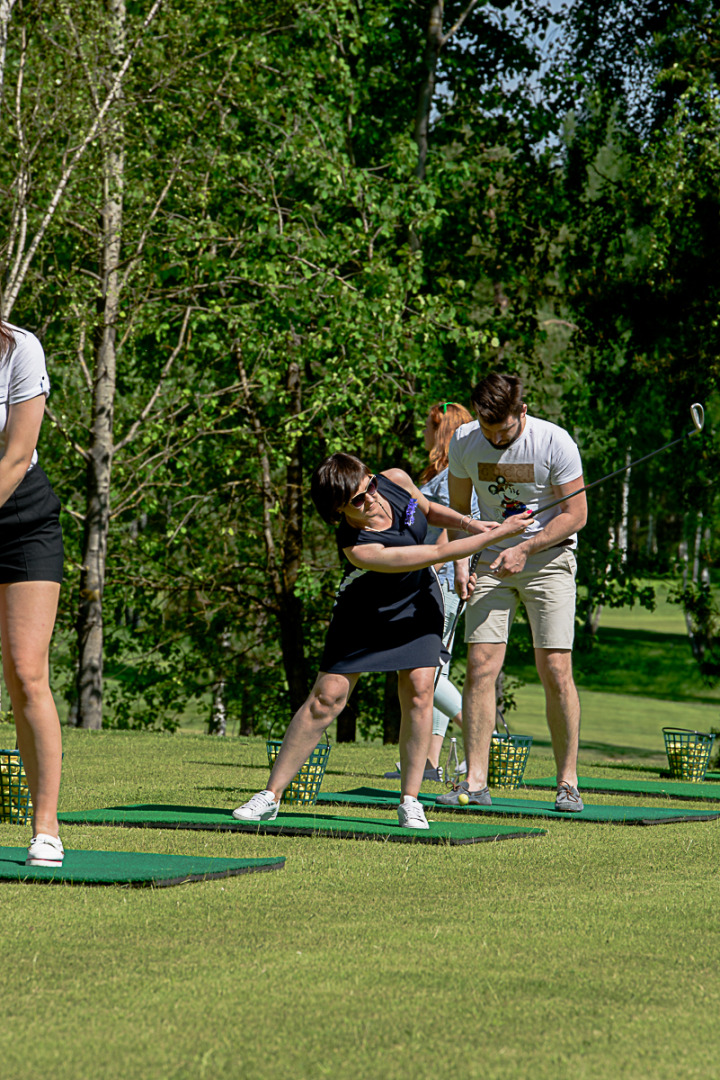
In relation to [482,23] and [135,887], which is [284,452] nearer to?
[482,23]

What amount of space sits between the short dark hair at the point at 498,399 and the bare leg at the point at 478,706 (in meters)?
1.15

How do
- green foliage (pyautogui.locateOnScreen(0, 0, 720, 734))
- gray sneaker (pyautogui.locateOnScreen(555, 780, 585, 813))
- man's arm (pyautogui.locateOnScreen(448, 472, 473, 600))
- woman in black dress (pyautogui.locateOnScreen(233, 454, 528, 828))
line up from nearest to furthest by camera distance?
woman in black dress (pyautogui.locateOnScreen(233, 454, 528, 828)) → gray sneaker (pyautogui.locateOnScreen(555, 780, 585, 813)) → man's arm (pyautogui.locateOnScreen(448, 472, 473, 600)) → green foliage (pyautogui.locateOnScreen(0, 0, 720, 734))

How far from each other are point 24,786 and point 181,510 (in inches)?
490

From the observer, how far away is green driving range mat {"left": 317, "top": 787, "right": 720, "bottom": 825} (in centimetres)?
579

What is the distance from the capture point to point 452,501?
636 cm

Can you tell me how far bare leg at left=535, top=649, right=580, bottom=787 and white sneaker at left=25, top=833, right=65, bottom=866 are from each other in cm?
277

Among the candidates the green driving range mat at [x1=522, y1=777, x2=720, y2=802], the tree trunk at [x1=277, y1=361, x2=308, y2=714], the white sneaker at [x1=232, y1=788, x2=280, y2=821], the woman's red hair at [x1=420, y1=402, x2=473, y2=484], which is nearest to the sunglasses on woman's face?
the white sneaker at [x1=232, y1=788, x2=280, y2=821]

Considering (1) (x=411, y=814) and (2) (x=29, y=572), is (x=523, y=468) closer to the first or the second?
(1) (x=411, y=814)

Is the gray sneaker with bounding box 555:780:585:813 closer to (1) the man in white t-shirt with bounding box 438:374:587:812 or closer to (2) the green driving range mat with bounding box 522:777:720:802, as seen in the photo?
(1) the man in white t-shirt with bounding box 438:374:587:812

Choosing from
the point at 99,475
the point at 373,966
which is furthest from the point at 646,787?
the point at 99,475

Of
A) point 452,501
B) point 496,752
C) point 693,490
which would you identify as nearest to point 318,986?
point 452,501

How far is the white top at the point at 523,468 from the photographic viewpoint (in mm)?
6035

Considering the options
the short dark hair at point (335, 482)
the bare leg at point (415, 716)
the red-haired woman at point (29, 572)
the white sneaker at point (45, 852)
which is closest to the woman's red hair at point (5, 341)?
the red-haired woman at point (29, 572)

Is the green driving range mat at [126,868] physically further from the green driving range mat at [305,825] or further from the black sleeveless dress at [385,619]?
the black sleeveless dress at [385,619]
